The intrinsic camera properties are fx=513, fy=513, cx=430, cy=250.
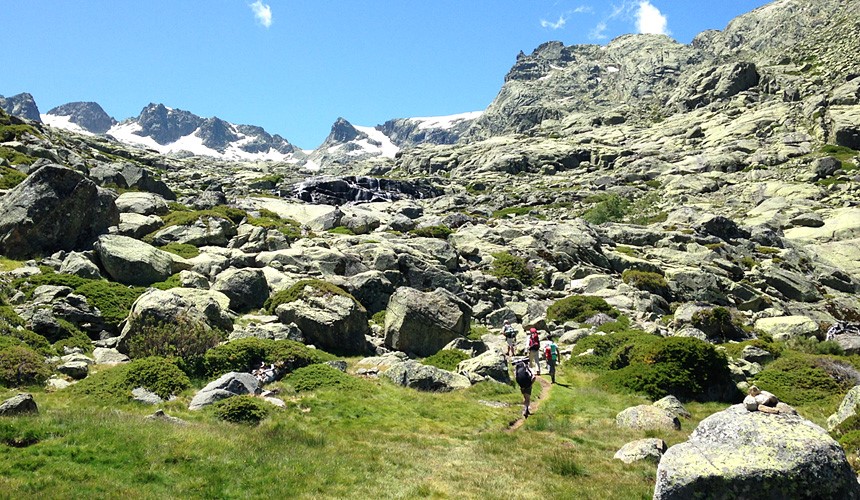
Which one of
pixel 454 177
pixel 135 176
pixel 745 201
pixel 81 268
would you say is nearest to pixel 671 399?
pixel 81 268

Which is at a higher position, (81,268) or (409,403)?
(81,268)

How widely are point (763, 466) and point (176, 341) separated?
19.8 meters

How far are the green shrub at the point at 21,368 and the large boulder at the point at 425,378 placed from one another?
12674 mm

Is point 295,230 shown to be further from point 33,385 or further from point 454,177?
point 454,177

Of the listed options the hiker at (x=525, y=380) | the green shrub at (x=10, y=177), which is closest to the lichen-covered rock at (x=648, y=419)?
the hiker at (x=525, y=380)

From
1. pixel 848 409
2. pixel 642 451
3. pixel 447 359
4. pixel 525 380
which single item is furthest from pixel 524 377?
pixel 848 409

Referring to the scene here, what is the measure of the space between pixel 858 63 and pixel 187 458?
192 metres

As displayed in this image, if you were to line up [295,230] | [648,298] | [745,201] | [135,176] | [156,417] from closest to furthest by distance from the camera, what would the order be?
[156,417], [648,298], [295,230], [135,176], [745,201]

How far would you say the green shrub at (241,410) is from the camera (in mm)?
15555

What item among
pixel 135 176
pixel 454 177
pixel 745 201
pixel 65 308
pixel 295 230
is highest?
pixel 454 177

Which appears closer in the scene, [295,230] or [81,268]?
[81,268]

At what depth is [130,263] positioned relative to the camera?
3034cm

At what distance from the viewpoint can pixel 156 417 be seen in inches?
576

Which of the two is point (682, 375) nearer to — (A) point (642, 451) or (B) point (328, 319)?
(A) point (642, 451)
